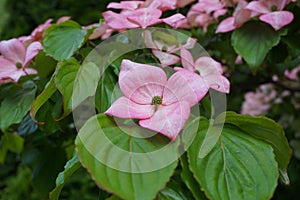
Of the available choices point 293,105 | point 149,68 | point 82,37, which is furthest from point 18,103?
point 293,105

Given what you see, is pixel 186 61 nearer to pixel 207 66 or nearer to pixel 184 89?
pixel 207 66

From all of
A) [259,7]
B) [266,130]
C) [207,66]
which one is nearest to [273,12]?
[259,7]

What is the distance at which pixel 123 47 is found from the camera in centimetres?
64

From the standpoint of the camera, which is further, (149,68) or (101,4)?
(101,4)

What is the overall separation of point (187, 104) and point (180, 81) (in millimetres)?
41

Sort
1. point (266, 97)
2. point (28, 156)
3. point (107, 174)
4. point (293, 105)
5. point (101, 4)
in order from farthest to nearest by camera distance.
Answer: point (101, 4) → point (266, 97) → point (293, 105) → point (28, 156) → point (107, 174)

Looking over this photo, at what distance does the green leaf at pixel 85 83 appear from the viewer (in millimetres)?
532

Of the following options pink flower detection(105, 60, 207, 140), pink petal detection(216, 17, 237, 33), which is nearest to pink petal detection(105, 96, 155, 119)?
pink flower detection(105, 60, 207, 140)

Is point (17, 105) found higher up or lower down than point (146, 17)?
lower down

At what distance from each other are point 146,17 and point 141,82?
0.53ft

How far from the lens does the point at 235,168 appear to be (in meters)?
0.46

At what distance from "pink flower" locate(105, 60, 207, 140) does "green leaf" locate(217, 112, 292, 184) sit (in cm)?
5

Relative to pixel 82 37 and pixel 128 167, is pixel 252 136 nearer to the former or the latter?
pixel 128 167

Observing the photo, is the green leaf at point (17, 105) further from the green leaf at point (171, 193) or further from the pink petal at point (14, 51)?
the green leaf at point (171, 193)
